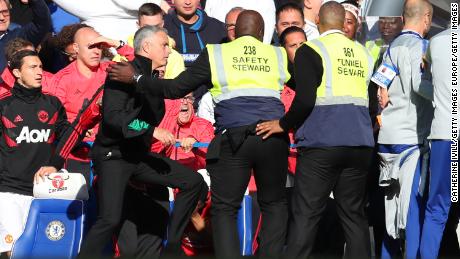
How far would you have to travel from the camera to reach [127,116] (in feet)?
27.5

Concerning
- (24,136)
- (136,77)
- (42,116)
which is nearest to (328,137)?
(136,77)

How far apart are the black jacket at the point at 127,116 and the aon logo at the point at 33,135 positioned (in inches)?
32.3

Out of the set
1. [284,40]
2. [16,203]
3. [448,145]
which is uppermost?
[284,40]

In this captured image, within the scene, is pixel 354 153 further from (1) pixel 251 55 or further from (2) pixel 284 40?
(2) pixel 284 40

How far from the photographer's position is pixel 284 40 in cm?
999

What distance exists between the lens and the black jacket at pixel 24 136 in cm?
933

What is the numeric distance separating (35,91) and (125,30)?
2.25 meters

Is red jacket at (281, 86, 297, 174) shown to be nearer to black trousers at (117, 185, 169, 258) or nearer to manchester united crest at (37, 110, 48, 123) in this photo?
black trousers at (117, 185, 169, 258)

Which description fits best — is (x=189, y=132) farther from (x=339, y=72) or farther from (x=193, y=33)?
(x=339, y=72)

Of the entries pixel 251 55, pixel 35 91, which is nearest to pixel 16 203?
pixel 35 91

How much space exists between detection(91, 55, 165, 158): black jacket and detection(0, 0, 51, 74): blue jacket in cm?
243

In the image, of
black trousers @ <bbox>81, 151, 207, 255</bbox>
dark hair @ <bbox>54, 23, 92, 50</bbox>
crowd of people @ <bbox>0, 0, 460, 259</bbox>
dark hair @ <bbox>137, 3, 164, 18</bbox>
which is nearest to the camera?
crowd of people @ <bbox>0, 0, 460, 259</bbox>

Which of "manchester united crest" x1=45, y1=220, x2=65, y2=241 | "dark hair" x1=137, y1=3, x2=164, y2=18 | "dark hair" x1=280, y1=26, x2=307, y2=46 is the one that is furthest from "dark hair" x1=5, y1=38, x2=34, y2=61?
"dark hair" x1=280, y1=26, x2=307, y2=46

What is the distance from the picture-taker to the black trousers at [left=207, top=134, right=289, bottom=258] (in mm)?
8375
